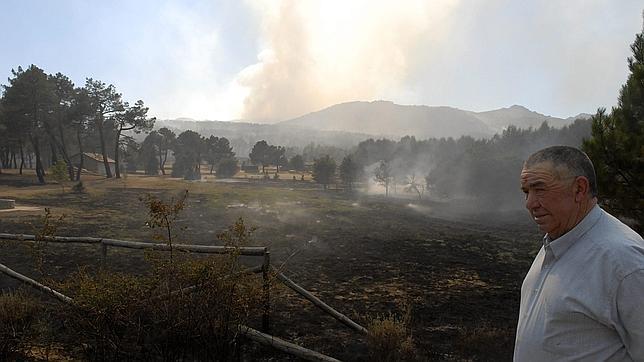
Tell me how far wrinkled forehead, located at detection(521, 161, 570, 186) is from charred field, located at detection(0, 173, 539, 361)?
4.39 m

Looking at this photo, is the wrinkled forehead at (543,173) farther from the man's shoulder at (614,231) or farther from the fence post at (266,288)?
the fence post at (266,288)

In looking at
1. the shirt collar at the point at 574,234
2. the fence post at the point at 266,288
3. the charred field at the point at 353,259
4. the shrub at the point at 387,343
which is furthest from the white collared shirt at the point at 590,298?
the charred field at the point at 353,259

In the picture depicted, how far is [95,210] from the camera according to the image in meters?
22.1

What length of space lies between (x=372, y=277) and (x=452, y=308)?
9.10 feet

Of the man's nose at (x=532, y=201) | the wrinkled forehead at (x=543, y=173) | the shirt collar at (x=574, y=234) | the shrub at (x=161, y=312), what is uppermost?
the wrinkled forehead at (x=543, y=173)

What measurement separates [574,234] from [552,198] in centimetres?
17

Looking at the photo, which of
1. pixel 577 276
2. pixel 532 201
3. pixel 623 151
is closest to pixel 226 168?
pixel 623 151

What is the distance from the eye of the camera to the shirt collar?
170 cm

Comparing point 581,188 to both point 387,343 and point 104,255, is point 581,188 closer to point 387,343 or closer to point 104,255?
point 387,343

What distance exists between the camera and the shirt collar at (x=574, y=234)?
1.70 m

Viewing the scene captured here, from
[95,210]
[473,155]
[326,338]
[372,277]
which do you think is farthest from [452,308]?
[473,155]

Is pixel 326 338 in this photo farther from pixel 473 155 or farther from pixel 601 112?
pixel 473 155

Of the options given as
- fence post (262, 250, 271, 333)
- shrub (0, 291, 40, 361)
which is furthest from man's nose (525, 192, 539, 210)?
shrub (0, 291, 40, 361)

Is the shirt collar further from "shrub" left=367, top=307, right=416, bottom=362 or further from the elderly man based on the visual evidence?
"shrub" left=367, top=307, right=416, bottom=362
